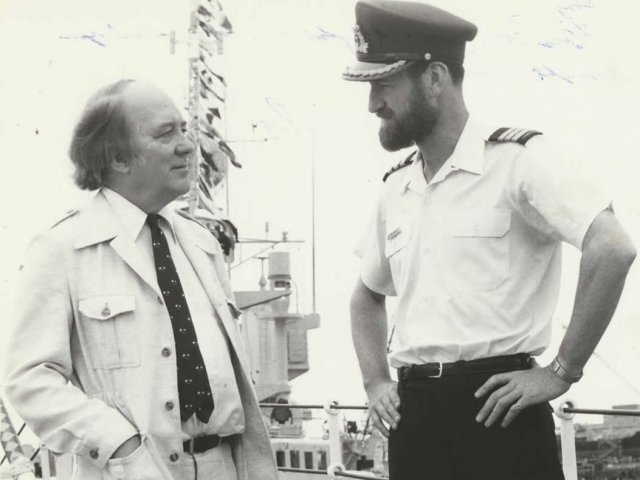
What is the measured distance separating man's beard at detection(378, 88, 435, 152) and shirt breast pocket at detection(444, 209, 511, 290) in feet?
0.91

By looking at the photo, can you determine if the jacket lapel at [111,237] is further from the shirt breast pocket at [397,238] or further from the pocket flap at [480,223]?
the pocket flap at [480,223]

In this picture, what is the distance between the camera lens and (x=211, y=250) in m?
3.06

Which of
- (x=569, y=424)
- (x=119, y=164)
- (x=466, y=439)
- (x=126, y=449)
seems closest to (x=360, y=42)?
(x=119, y=164)

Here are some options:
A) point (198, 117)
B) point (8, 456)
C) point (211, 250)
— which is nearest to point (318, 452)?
point (198, 117)

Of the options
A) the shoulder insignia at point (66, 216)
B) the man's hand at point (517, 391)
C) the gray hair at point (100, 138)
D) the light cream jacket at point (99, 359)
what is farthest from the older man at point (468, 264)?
the shoulder insignia at point (66, 216)

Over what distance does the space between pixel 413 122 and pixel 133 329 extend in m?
0.97

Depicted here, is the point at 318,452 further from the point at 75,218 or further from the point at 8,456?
the point at 75,218

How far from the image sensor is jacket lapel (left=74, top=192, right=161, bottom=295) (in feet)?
9.01

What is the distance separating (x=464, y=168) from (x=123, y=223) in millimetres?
1002

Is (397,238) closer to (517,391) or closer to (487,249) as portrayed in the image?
(487,249)

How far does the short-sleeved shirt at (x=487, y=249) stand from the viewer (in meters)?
2.44

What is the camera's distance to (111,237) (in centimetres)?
278

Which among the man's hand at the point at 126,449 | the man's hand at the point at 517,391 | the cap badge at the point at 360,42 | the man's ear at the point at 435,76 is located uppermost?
the cap badge at the point at 360,42

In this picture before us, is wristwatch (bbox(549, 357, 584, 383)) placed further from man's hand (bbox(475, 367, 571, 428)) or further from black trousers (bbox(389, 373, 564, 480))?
black trousers (bbox(389, 373, 564, 480))
